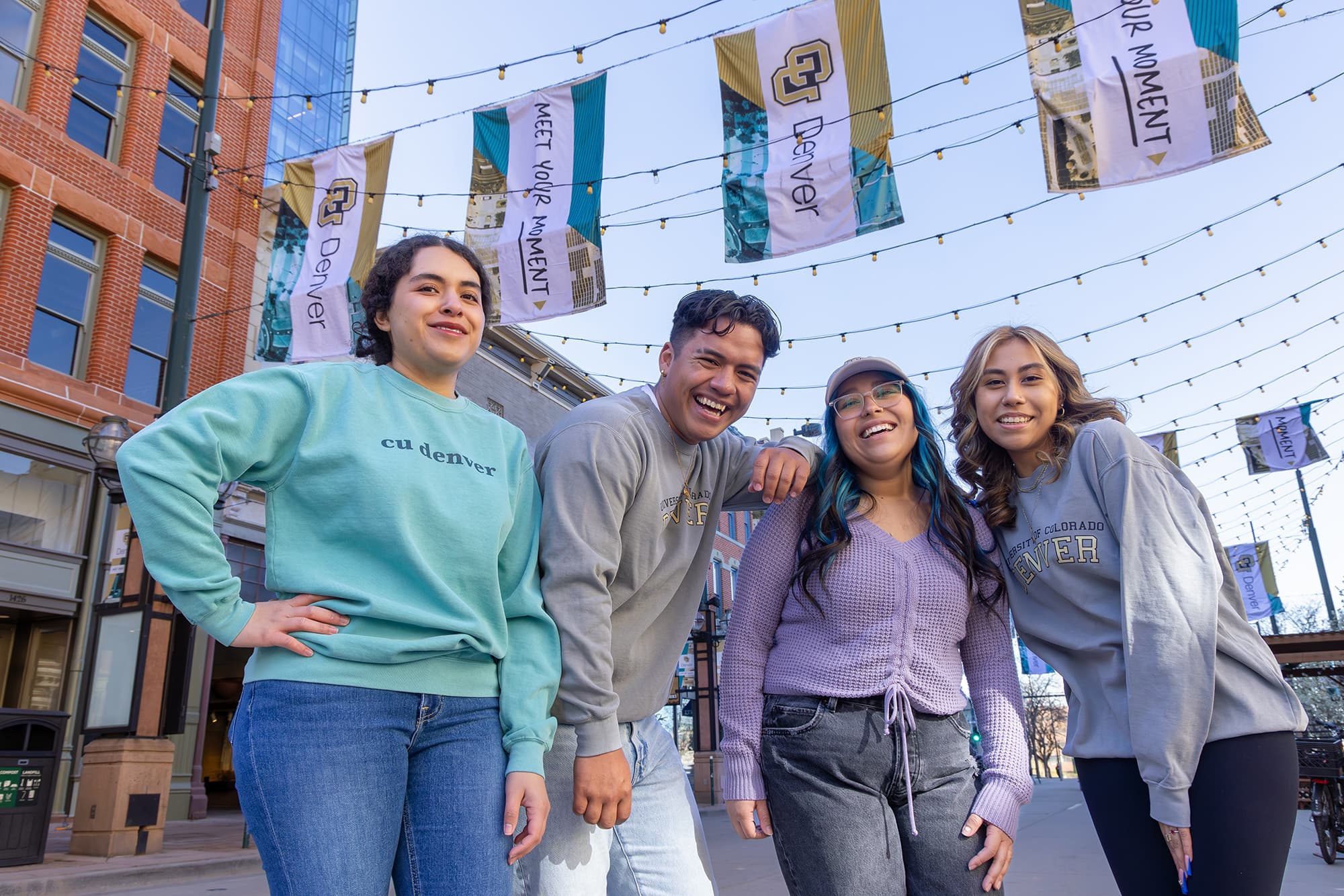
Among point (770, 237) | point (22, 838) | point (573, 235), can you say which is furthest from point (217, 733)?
point (770, 237)

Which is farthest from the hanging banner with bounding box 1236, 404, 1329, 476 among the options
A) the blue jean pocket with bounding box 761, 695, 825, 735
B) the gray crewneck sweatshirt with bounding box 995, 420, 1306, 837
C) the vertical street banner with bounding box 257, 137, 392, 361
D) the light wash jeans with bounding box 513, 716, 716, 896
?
the light wash jeans with bounding box 513, 716, 716, 896

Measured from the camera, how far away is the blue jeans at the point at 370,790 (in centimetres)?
165

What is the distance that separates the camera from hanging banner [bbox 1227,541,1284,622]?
23.9 m

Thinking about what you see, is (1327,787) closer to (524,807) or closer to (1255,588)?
(524,807)

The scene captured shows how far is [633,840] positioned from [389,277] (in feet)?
5.11

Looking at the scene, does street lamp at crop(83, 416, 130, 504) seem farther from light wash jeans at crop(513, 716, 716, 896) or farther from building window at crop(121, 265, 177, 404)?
light wash jeans at crop(513, 716, 716, 896)

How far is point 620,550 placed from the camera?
229 cm

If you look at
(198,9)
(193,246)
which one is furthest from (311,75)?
(193,246)

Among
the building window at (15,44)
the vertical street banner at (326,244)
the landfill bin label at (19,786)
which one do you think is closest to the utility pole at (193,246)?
the vertical street banner at (326,244)

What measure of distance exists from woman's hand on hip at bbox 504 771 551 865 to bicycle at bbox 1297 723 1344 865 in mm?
11046

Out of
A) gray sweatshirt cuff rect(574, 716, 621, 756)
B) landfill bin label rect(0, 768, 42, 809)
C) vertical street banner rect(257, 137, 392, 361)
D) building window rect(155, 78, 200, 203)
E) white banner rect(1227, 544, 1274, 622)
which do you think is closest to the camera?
gray sweatshirt cuff rect(574, 716, 621, 756)

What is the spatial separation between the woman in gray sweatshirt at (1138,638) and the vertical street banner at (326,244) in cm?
872

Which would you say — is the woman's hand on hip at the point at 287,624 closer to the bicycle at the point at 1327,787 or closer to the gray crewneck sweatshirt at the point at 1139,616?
the gray crewneck sweatshirt at the point at 1139,616

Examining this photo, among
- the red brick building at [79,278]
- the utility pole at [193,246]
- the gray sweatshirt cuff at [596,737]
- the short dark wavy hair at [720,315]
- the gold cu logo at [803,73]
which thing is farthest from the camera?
the red brick building at [79,278]
